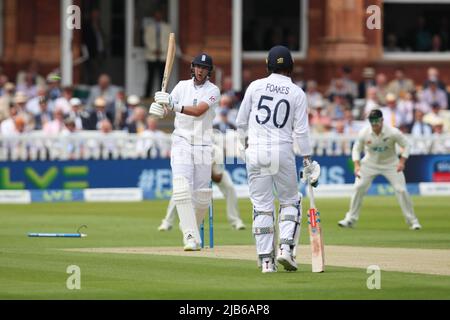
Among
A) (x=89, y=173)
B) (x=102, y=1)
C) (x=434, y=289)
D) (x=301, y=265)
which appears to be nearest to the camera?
(x=434, y=289)

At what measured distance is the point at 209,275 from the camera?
12.6 metres

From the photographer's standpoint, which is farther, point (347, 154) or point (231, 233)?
point (347, 154)

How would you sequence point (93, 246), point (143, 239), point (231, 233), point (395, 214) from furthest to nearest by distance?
point (395, 214) → point (231, 233) → point (143, 239) → point (93, 246)

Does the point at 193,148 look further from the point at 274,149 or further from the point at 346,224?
the point at 346,224

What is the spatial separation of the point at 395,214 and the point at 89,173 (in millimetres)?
Answer: 6048

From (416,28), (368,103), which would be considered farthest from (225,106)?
(416,28)

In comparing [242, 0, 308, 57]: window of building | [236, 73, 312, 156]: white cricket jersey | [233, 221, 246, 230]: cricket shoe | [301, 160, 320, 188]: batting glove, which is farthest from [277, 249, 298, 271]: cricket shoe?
[242, 0, 308, 57]: window of building

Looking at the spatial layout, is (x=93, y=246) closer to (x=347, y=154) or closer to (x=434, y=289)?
(x=434, y=289)

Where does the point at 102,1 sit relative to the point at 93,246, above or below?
above

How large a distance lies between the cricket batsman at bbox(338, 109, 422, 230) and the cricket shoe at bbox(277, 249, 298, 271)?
6778 mm

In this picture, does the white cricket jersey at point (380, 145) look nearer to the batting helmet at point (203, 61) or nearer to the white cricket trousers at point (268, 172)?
the batting helmet at point (203, 61)

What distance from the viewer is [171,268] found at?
13.2m

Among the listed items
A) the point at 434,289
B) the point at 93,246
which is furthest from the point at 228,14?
the point at 434,289

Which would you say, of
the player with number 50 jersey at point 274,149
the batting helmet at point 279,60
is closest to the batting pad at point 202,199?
the player with number 50 jersey at point 274,149
